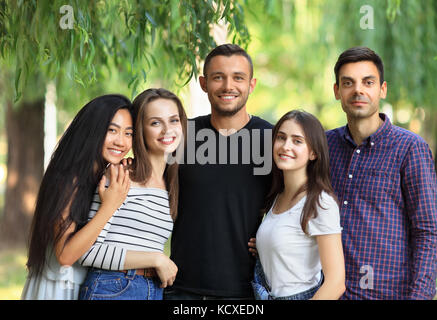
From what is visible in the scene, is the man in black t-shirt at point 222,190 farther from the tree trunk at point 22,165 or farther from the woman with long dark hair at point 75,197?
the tree trunk at point 22,165

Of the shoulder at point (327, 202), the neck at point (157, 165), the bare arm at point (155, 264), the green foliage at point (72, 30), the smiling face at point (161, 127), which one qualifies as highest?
the green foliage at point (72, 30)

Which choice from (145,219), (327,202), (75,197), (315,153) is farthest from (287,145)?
(75,197)

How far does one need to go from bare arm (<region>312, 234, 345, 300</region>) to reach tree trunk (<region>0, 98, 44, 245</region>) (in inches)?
254

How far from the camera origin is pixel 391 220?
2.31 metres

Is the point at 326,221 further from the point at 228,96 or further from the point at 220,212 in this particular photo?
the point at 228,96

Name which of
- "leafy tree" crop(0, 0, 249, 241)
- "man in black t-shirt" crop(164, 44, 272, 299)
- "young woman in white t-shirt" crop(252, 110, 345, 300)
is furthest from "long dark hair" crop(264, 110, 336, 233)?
"leafy tree" crop(0, 0, 249, 241)

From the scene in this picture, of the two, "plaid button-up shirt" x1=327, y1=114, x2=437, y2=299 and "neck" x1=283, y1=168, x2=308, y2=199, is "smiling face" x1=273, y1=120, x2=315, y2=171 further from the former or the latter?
"plaid button-up shirt" x1=327, y1=114, x2=437, y2=299

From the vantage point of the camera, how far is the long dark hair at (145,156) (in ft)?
7.88

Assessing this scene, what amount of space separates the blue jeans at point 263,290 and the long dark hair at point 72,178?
2.69 ft

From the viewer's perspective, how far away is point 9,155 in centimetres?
797

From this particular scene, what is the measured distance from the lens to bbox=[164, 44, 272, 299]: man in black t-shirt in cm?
247

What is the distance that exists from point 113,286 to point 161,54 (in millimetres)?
2528

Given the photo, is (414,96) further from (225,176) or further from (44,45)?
(44,45)

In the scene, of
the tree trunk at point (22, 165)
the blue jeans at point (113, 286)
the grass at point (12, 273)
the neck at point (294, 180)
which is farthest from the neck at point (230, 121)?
the tree trunk at point (22, 165)
